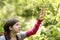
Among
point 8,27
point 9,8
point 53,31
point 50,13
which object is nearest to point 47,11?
point 50,13

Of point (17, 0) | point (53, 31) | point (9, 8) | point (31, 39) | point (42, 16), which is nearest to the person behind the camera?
point (53, 31)

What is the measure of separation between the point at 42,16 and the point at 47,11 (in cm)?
14

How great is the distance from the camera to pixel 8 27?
4070 millimetres

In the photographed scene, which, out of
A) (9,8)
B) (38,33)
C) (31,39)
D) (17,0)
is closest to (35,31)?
(38,33)

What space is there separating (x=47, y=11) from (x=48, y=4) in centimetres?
11

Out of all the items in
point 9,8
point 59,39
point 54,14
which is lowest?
point 9,8

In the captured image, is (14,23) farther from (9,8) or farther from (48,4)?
(9,8)

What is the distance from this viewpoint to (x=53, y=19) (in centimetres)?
375

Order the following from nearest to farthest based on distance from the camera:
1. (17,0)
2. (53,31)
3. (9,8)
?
1. (53,31)
2. (17,0)
3. (9,8)

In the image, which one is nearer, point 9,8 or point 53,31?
point 53,31

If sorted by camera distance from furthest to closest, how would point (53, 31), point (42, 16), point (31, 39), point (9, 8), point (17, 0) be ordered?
point (9, 8) < point (17, 0) < point (31, 39) < point (42, 16) < point (53, 31)

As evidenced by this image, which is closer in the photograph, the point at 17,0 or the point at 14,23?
the point at 14,23

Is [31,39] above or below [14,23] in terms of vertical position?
below

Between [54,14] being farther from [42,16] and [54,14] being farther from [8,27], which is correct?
[8,27]
